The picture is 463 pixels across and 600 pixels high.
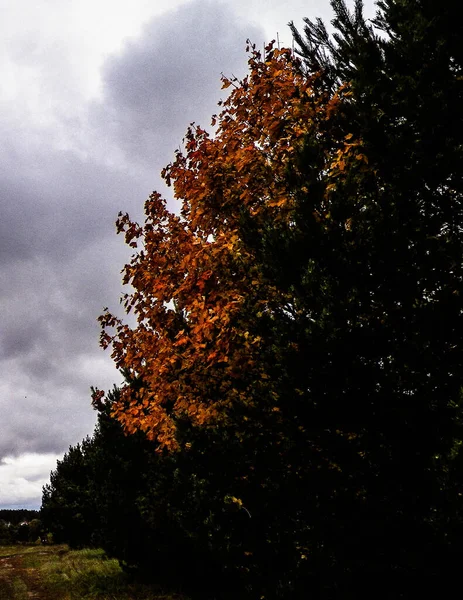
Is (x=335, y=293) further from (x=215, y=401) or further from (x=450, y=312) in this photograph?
(x=215, y=401)

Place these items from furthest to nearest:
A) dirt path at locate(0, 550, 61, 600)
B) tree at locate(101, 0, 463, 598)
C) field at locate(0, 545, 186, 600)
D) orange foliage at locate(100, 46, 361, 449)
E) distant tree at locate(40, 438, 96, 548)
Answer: distant tree at locate(40, 438, 96, 548) → dirt path at locate(0, 550, 61, 600) → field at locate(0, 545, 186, 600) → orange foliage at locate(100, 46, 361, 449) → tree at locate(101, 0, 463, 598)

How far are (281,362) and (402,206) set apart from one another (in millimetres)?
3208

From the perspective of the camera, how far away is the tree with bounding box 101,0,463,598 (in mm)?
5715

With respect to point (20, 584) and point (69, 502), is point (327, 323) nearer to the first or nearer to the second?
point (20, 584)

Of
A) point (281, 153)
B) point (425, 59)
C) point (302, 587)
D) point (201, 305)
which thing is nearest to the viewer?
point (302, 587)

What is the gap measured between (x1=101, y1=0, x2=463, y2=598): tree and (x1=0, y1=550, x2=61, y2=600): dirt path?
9.57 meters

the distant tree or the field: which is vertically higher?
the distant tree

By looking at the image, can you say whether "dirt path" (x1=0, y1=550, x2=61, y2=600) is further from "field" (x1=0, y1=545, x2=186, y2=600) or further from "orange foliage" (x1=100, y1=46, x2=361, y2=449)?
"orange foliage" (x1=100, y1=46, x2=361, y2=449)

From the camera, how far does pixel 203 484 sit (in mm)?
8250

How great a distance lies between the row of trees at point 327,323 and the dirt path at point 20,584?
22.7ft

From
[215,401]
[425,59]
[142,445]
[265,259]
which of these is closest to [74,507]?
[142,445]

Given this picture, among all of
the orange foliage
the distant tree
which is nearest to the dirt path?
the distant tree

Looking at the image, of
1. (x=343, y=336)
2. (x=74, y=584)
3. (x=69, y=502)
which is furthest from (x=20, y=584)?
(x=343, y=336)

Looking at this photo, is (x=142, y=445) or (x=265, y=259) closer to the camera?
(x=265, y=259)
